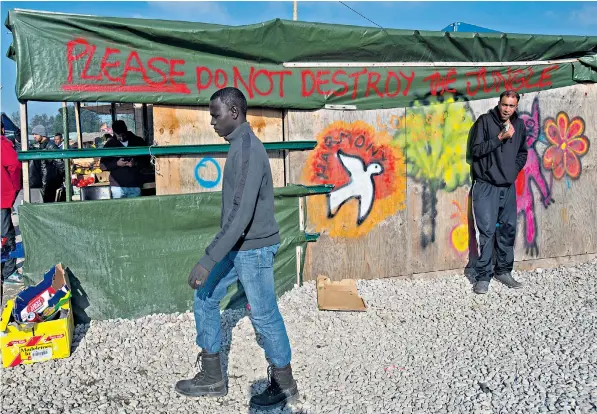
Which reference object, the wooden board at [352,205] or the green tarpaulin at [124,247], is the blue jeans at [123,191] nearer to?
the green tarpaulin at [124,247]

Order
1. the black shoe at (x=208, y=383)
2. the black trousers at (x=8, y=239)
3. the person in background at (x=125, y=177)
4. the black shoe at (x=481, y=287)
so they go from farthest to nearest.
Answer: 1. the black trousers at (x=8, y=239)
2. the person in background at (x=125, y=177)
3. the black shoe at (x=481, y=287)
4. the black shoe at (x=208, y=383)

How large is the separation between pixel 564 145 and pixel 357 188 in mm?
2735

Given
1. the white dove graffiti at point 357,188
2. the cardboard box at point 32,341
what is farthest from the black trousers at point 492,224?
the cardboard box at point 32,341

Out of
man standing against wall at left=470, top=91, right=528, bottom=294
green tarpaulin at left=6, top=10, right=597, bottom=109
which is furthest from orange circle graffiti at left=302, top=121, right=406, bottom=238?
man standing against wall at left=470, top=91, right=528, bottom=294

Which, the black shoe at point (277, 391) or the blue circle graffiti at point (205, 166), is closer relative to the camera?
the black shoe at point (277, 391)

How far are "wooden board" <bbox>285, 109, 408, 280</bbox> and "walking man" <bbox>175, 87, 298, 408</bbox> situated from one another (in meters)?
2.10

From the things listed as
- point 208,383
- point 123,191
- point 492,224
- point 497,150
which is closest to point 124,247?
point 123,191

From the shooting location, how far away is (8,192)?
5910 mm

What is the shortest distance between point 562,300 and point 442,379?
2.31m

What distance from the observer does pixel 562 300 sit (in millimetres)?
5234

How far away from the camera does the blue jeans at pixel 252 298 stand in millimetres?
3256

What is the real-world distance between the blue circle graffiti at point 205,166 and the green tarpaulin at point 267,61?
0.58 metres

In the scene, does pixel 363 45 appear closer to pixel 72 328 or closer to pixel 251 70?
pixel 251 70

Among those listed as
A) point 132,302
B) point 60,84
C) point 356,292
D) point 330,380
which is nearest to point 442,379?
point 330,380
